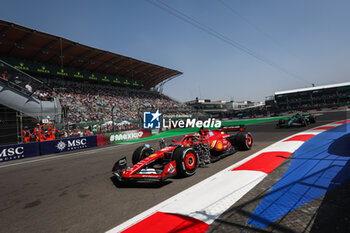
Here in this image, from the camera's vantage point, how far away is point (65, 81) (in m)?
31.1

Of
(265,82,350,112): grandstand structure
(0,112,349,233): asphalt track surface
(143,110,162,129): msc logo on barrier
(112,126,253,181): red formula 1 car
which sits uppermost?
(265,82,350,112): grandstand structure

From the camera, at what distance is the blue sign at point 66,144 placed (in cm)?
1120

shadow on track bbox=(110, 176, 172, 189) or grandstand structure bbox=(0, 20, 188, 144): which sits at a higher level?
grandstand structure bbox=(0, 20, 188, 144)

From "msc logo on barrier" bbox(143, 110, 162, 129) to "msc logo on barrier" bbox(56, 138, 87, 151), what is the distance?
22.8ft

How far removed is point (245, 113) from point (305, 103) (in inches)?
917

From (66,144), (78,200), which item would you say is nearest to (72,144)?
(66,144)

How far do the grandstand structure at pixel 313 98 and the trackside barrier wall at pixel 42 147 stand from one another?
46.3m

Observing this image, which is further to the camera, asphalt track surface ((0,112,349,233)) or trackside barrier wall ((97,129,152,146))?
trackside barrier wall ((97,129,152,146))

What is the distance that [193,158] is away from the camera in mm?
4961

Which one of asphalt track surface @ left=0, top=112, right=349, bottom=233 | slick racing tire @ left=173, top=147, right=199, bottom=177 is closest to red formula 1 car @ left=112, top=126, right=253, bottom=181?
slick racing tire @ left=173, top=147, right=199, bottom=177

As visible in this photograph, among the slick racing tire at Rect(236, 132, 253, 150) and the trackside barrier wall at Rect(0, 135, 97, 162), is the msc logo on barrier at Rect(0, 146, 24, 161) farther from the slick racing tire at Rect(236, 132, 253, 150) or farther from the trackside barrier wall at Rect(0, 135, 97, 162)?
the slick racing tire at Rect(236, 132, 253, 150)

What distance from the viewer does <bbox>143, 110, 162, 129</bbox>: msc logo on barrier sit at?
62.2ft

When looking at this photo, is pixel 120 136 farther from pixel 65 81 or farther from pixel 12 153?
pixel 65 81

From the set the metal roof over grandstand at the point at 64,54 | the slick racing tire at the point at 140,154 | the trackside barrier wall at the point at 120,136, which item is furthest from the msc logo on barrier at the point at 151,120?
the metal roof over grandstand at the point at 64,54
